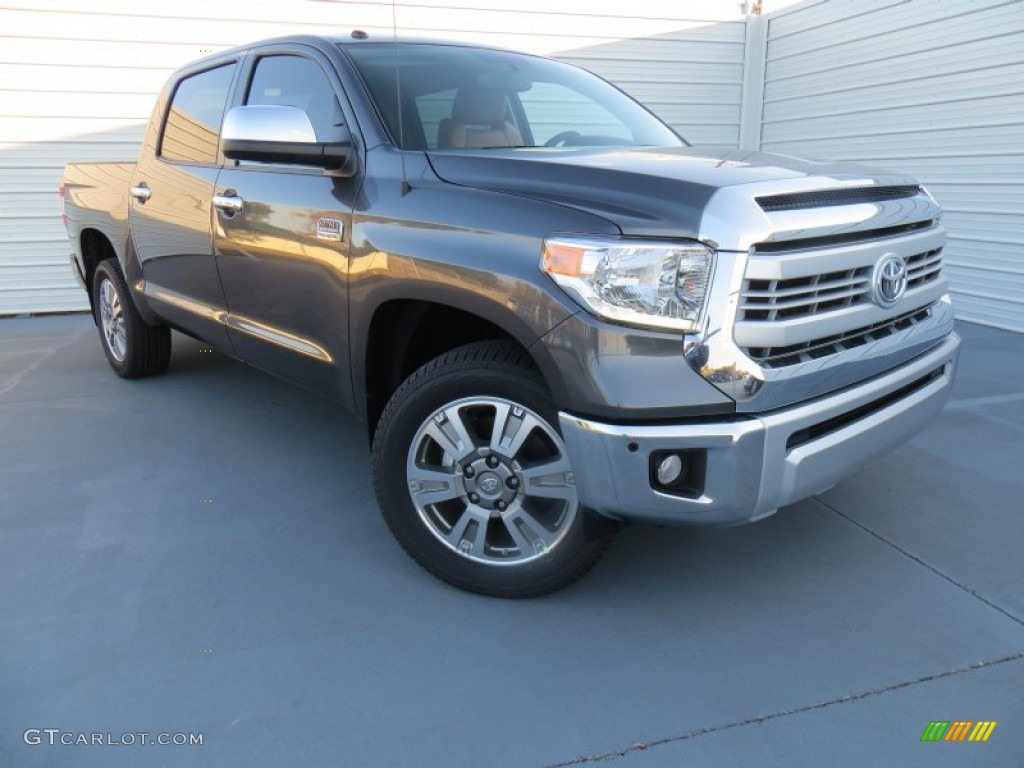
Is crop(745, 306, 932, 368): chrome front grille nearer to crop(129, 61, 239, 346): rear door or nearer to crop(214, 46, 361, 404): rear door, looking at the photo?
crop(214, 46, 361, 404): rear door

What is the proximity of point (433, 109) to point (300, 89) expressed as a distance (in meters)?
0.68

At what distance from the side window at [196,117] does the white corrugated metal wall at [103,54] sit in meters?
3.39

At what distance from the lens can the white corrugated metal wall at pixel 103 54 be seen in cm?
732

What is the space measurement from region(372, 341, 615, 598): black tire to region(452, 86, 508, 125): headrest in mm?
1037

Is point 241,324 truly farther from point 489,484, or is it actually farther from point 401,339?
point 489,484

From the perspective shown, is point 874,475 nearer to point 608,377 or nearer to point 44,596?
point 608,377

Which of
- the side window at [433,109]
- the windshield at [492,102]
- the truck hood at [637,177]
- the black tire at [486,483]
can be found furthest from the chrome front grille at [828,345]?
the side window at [433,109]

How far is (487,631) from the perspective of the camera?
247 centimetres

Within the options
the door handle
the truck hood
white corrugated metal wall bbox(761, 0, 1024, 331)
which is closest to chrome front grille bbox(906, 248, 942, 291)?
the truck hood

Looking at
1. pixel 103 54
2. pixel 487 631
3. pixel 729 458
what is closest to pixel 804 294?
pixel 729 458

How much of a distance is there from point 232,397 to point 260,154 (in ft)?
7.75

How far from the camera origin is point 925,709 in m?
2.10

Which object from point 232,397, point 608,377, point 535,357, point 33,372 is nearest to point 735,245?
point 608,377

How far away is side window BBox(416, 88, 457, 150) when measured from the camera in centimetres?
293
